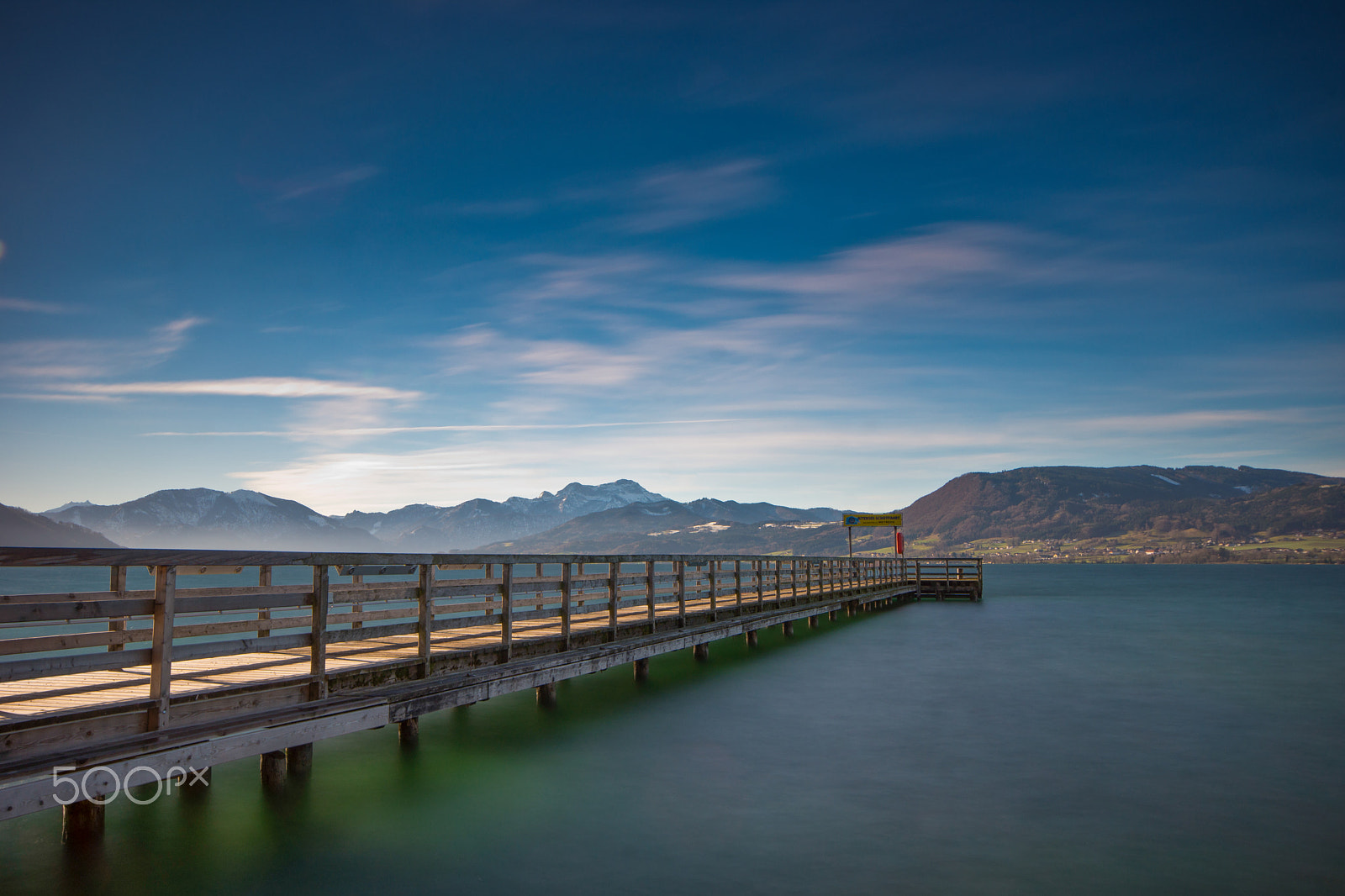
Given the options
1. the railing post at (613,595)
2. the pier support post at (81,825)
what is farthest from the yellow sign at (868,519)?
the pier support post at (81,825)

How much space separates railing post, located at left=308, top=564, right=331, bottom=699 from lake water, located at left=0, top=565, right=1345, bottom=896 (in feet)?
4.04

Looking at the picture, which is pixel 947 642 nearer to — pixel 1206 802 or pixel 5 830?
pixel 1206 802

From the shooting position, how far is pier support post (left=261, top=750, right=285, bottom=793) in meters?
8.89

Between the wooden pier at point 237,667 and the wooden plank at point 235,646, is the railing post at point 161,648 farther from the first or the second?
the wooden plank at point 235,646

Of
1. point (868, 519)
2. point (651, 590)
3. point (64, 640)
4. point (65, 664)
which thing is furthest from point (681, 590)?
point (868, 519)

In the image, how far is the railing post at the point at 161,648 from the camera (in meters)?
6.69

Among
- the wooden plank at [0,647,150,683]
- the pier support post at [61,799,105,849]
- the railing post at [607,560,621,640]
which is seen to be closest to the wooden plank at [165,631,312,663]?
the wooden plank at [0,647,150,683]

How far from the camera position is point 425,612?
32.6 feet

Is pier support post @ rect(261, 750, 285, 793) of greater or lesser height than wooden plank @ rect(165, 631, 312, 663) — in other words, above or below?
below

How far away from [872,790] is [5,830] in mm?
8530

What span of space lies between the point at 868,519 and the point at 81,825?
1434 inches

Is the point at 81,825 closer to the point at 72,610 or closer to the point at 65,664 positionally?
the point at 65,664

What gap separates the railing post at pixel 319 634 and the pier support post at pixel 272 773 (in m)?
1.12

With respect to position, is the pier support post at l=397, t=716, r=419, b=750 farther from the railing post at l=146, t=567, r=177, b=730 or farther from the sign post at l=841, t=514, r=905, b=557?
the sign post at l=841, t=514, r=905, b=557
